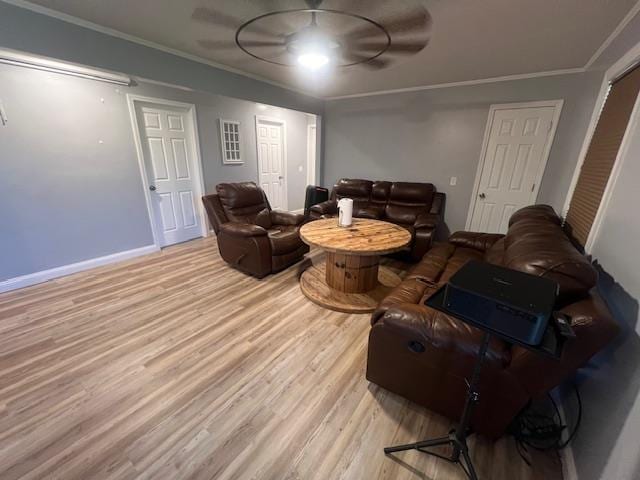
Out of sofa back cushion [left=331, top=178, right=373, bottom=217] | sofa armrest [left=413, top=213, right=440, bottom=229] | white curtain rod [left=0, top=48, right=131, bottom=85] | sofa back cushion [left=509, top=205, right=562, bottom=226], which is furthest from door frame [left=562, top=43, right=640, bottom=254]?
white curtain rod [left=0, top=48, right=131, bottom=85]

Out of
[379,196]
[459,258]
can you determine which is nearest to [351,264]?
[459,258]

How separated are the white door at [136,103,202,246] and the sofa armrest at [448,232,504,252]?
12.6 feet

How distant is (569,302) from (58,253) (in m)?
4.35

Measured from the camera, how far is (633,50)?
2055 mm

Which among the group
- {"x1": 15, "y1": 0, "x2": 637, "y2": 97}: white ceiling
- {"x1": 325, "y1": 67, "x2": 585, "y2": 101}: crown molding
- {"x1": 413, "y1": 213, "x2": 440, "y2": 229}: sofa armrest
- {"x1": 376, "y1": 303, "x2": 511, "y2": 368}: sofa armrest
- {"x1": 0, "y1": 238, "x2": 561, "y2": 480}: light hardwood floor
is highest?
{"x1": 325, "y1": 67, "x2": 585, "y2": 101}: crown molding

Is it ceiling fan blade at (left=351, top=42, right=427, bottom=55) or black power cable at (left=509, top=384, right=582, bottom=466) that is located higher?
ceiling fan blade at (left=351, top=42, right=427, bottom=55)

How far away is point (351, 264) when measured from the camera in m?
2.42

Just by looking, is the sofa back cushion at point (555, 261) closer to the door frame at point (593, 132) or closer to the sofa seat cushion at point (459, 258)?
A: the door frame at point (593, 132)

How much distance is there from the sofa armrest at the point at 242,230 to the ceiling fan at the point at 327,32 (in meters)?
1.61

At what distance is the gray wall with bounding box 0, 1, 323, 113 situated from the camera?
1.90m

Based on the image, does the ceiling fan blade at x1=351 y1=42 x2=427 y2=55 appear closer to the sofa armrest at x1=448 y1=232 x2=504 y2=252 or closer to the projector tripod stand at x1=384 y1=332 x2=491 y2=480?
the sofa armrest at x1=448 y1=232 x2=504 y2=252

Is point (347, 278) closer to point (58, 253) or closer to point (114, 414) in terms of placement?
point (114, 414)

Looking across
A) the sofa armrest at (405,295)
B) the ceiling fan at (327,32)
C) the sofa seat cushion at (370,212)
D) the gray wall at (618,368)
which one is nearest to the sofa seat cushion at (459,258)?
the sofa armrest at (405,295)

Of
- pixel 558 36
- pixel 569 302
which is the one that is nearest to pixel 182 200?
pixel 569 302
